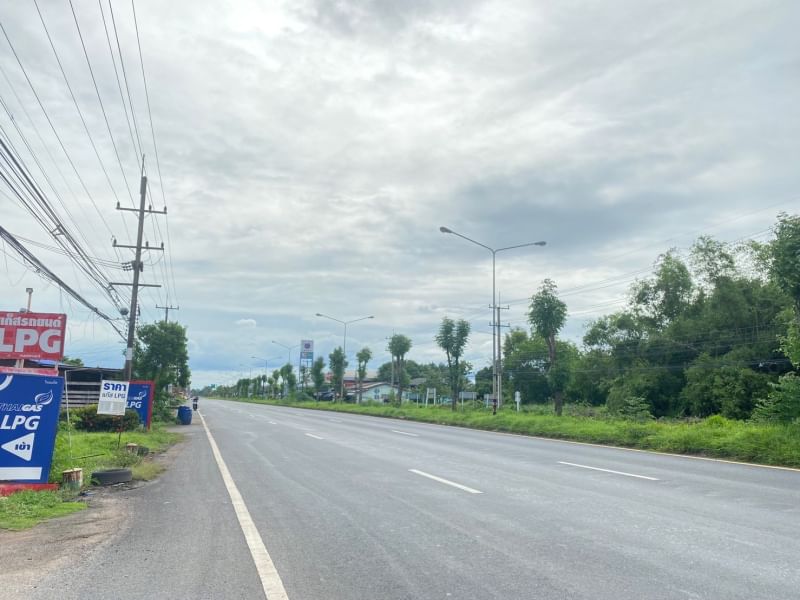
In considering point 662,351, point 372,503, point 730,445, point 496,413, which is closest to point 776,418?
point 730,445

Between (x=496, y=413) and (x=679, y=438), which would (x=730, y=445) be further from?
(x=496, y=413)

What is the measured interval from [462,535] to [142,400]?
76.9ft

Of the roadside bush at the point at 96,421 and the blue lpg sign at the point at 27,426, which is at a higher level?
the blue lpg sign at the point at 27,426

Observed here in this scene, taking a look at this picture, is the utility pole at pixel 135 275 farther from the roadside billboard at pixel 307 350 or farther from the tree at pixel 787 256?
the roadside billboard at pixel 307 350

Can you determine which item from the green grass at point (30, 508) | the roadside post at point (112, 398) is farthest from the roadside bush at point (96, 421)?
the green grass at point (30, 508)

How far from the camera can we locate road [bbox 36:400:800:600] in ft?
17.0

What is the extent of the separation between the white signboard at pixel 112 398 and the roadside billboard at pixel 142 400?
39.7ft

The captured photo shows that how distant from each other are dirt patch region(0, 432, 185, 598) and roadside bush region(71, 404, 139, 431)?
52.1 ft

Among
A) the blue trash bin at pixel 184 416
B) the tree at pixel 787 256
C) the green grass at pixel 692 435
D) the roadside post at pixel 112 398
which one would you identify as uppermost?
the tree at pixel 787 256

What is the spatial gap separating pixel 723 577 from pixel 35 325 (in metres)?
12.2

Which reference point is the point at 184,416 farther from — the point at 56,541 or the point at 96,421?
the point at 56,541

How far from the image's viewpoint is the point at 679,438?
1806 cm

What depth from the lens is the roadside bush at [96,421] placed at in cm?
2397

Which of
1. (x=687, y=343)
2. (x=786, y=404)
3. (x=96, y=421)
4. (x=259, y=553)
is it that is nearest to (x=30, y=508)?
(x=259, y=553)
